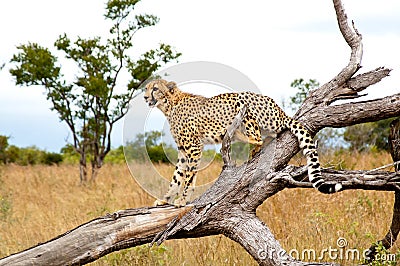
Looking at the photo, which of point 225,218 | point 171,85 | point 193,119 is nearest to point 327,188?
point 225,218

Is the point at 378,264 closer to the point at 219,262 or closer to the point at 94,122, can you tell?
the point at 219,262

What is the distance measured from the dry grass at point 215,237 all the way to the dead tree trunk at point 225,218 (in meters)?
0.30

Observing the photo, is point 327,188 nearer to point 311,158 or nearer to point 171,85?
point 311,158

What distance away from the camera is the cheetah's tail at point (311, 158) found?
369 centimetres

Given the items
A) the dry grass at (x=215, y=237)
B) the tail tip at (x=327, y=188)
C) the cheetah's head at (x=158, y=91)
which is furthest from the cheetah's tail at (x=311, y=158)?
the cheetah's head at (x=158, y=91)

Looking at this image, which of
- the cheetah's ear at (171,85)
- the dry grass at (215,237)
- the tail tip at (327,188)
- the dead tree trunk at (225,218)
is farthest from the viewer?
the dry grass at (215,237)

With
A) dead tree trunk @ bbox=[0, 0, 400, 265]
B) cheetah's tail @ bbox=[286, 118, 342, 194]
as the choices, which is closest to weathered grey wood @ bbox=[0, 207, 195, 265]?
dead tree trunk @ bbox=[0, 0, 400, 265]

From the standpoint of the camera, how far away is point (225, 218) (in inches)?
163

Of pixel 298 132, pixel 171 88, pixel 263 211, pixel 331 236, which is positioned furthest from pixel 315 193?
pixel 171 88

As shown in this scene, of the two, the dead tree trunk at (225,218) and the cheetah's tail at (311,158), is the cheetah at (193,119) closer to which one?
the cheetah's tail at (311,158)

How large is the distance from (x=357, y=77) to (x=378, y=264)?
1472mm

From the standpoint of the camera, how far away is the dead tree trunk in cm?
399

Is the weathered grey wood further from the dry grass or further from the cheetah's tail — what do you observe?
the cheetah's tail

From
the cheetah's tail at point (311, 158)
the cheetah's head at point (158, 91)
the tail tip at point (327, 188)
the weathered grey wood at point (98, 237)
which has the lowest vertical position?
the weathered grey wood at point (98, 237)
